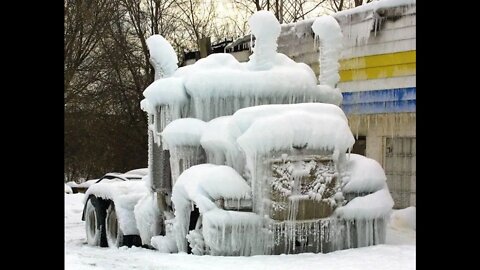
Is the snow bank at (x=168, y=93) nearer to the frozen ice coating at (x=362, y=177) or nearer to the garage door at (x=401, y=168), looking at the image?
the frozen ice coating at (x=362, y=177)

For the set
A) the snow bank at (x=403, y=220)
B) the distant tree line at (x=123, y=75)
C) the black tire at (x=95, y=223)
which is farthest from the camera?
the distant tree line at (x=123, y=75)

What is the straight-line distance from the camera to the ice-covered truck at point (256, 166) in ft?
26.1

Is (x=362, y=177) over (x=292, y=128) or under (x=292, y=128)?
under

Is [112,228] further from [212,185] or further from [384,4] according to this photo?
[384,4]

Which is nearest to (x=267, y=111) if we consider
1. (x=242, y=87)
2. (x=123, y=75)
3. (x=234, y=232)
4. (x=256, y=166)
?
(x=256, y=166)

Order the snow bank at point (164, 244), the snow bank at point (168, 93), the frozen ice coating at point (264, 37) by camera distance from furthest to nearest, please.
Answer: the snow bank at point (168, 93), the frozen ice coating at point (264, 37), the snow bank at point (164, 244)

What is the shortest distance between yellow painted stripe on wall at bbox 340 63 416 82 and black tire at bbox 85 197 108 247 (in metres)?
5.28

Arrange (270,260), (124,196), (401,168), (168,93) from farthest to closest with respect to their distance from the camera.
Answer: (401,168), (124,196), (168,93), (270,260)

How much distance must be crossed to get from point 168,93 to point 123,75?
2109cm

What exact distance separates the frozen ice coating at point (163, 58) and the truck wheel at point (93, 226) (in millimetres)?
2299

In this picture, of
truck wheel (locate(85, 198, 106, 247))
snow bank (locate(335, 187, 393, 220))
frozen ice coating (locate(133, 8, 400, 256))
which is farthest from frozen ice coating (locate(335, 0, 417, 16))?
truck wheel (locate(85, 198, 106, 247))

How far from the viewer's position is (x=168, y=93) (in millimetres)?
9836

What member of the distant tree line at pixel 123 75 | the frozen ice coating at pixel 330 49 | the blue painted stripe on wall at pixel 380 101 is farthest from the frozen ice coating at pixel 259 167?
the distant tree line at pixel 123 75

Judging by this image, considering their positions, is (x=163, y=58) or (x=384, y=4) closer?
(x=163, y=58)
